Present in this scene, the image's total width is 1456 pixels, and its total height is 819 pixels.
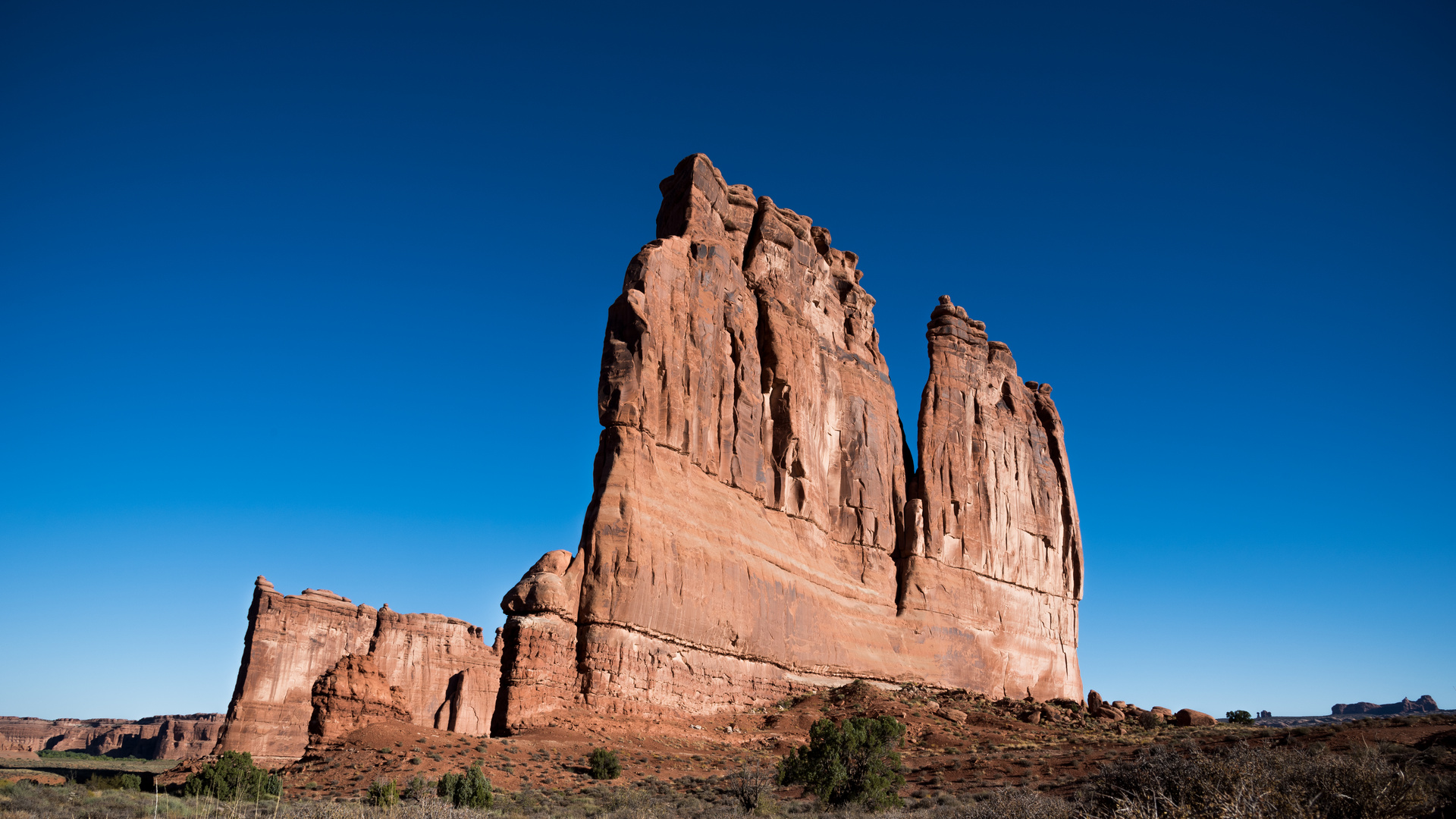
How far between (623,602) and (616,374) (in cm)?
970

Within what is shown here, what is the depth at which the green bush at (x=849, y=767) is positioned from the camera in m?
23.6

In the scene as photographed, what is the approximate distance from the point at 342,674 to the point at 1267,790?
27.0 metres

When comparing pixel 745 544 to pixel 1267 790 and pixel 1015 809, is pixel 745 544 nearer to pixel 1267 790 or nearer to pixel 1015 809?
pixel 1015 809

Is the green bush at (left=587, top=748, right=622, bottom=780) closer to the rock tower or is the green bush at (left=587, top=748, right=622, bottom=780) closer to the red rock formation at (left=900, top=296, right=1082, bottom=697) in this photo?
the rock tower

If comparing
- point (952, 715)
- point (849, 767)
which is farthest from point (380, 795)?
point (952, 715)

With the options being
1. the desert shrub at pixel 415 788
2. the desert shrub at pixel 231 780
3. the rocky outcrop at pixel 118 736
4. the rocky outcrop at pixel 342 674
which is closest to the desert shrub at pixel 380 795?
the desert shrub at pixel 415 788

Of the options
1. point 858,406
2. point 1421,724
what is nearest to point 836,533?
point 858,406

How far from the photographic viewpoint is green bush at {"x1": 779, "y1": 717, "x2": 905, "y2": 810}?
23625mm

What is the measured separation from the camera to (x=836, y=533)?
52219 mm

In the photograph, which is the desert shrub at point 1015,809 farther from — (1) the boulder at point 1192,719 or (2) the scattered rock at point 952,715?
(1) the boulder at point 1192,719

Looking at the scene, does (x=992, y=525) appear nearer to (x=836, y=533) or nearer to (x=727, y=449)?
Result: (x=836, y=533)

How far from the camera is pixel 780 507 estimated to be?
158 feet

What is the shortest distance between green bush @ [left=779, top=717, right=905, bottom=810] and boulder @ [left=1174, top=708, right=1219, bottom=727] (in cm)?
2584

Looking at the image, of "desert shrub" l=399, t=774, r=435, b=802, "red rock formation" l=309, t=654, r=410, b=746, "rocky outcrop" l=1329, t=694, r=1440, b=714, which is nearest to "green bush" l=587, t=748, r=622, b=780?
"desert shrub" l=399, t=774, r=435, b=802
